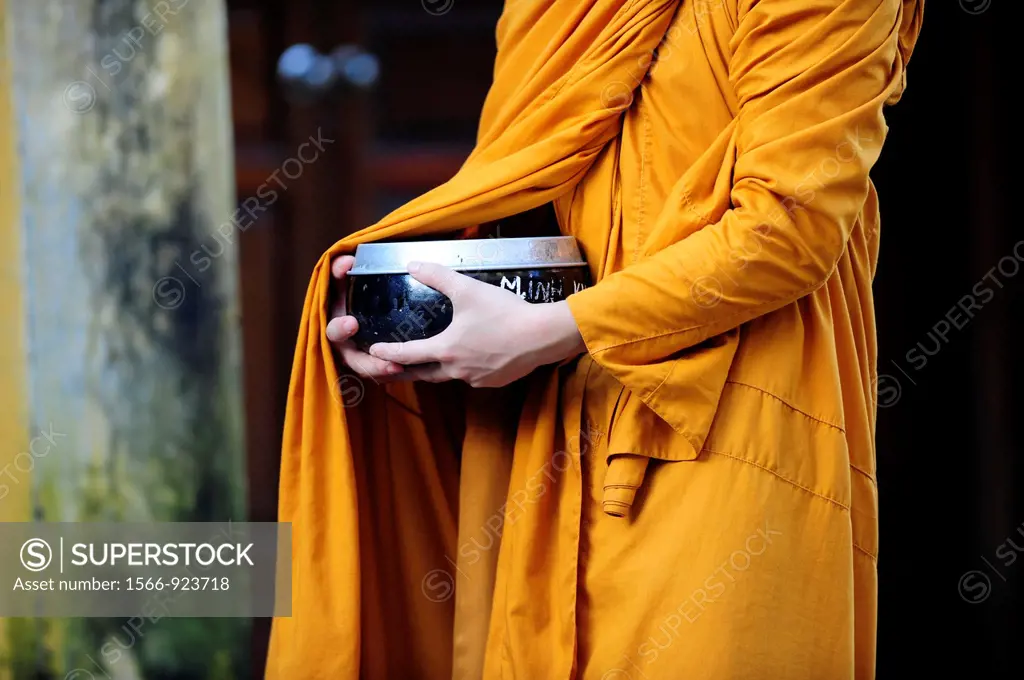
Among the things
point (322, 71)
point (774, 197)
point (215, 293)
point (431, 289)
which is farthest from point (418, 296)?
point (322, 71)

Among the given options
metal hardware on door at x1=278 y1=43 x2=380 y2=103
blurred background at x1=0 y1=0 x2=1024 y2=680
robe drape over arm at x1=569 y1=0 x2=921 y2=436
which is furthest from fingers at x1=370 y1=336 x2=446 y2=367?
metal hardware on door at x1=278 y1=43 x2=380 y2=103

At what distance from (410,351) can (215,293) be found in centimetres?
126

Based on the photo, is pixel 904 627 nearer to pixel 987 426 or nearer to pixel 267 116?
pixel 987 426

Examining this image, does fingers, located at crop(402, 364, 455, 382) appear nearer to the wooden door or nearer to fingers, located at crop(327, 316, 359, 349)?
fingers, located at crop(327, 316, 359, 349)

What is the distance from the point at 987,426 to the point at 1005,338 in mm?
165

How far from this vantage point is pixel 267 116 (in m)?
2.13

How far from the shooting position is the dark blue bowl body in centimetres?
86

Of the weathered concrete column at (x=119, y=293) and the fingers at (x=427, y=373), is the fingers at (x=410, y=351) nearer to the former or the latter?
the fingers at (x=427, y=373)

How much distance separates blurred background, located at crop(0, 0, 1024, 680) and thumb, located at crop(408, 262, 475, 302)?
48.6 inches

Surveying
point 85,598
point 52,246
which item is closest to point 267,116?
point 52,246

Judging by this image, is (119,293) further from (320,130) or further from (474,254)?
(474,254)

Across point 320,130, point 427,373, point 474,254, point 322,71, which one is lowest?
point 427,373

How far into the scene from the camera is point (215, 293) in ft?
6.57

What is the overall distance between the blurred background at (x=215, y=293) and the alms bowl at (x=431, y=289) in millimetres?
1186
